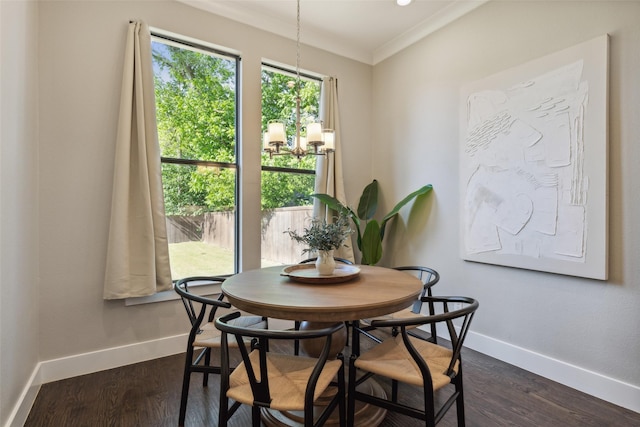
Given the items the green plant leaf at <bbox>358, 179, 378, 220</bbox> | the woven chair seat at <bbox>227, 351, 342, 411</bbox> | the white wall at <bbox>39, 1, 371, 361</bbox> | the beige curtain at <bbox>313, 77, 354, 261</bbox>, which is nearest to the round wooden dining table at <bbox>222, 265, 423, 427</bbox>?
the woven chair seat at <bbox>227, 351, 342, 411</bbox>

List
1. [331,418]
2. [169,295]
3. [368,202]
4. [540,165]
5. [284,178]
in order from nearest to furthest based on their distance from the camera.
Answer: [331,418], [540,165], [169,295], [284,178], [368,202]

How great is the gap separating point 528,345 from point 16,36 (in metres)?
4.05

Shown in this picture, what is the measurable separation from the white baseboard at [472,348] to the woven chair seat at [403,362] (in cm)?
130

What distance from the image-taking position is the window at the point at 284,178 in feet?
11.4

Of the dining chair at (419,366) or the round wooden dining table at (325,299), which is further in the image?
the round wooden dining table at (325,299)

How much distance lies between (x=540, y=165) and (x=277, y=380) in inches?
94.6

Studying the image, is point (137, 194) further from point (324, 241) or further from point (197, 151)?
point (324, 241)

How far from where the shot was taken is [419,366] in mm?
1435

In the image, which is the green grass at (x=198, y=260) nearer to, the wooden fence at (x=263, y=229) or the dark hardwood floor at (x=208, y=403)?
the wooden fence at (x=263, y=229)

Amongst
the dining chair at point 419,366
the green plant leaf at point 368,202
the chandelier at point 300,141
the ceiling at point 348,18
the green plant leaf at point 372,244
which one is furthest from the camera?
the green plant leaf at point 368,202

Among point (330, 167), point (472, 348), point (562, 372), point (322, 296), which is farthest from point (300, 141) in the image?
point (562, 372)

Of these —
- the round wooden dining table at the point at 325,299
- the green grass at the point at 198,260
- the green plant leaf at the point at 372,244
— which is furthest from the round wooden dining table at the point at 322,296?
the green plant leaf at the point at 372,244

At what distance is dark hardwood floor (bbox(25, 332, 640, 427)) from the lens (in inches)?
76.7

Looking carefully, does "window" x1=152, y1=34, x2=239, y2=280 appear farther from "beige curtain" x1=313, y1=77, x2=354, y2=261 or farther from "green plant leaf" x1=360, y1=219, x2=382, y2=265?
"green plant leaf" x1=360, y1=219, x2=382, y2=265
